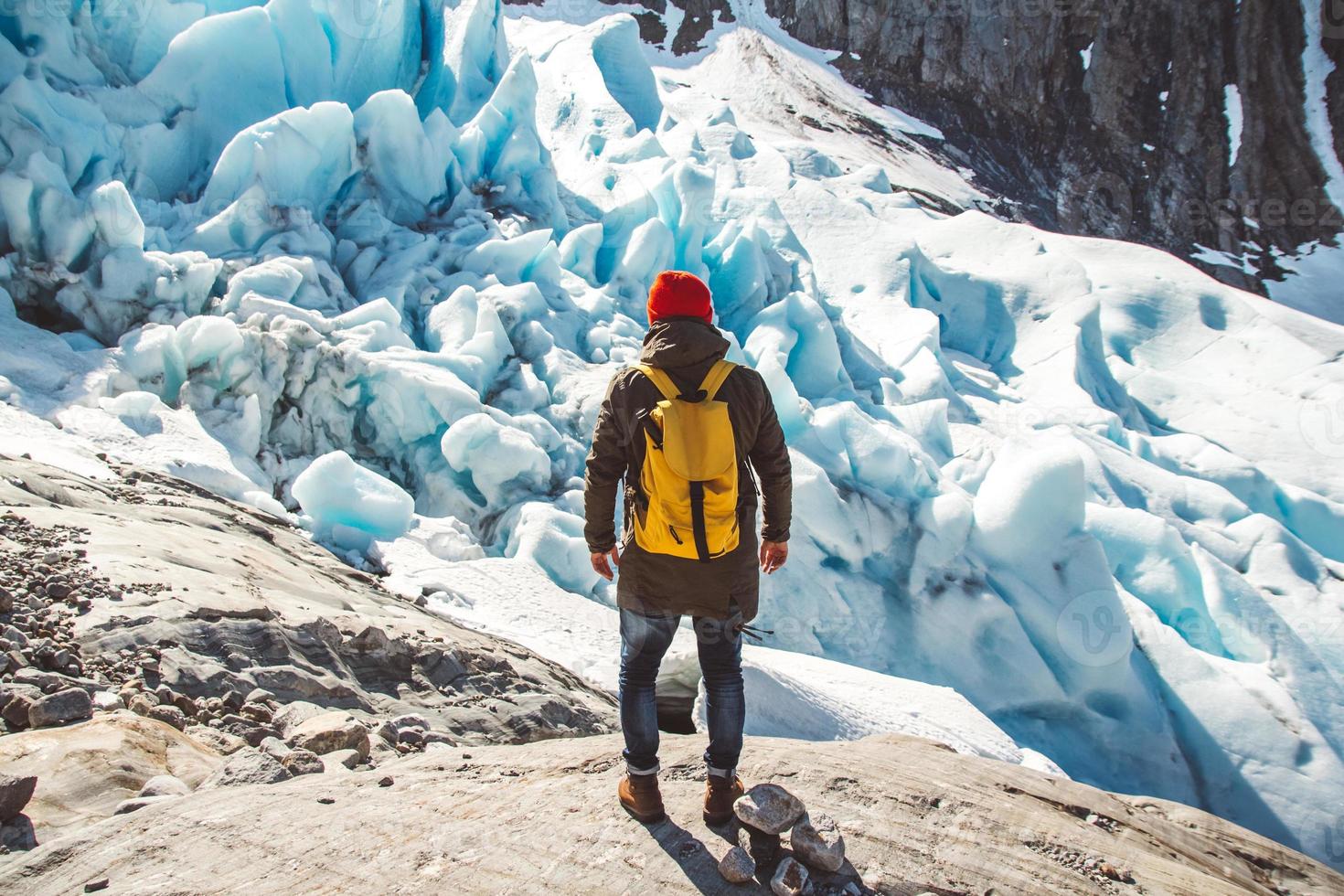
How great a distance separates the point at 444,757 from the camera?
8.12 ft

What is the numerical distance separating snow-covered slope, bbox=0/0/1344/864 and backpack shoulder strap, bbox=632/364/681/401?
2733 mm

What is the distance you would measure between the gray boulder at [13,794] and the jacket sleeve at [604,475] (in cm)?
130

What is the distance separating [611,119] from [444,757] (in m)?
13.2

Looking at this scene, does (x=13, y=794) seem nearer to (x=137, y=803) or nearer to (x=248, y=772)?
(x=137, y=803)

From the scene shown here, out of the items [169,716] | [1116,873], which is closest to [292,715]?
[169,716]

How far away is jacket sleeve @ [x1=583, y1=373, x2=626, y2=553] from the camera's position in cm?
196

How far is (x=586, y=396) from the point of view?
8391 millimetres

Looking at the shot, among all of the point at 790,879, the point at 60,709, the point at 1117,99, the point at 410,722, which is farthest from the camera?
the point at 1117,99

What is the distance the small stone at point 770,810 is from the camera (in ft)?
5.53

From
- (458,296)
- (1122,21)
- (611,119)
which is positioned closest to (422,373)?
(458,296)

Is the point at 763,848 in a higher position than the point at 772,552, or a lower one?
lower

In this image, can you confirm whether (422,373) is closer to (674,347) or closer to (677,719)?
(677,719)

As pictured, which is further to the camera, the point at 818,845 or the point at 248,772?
the point at 248,772

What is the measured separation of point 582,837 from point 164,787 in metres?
1.07
